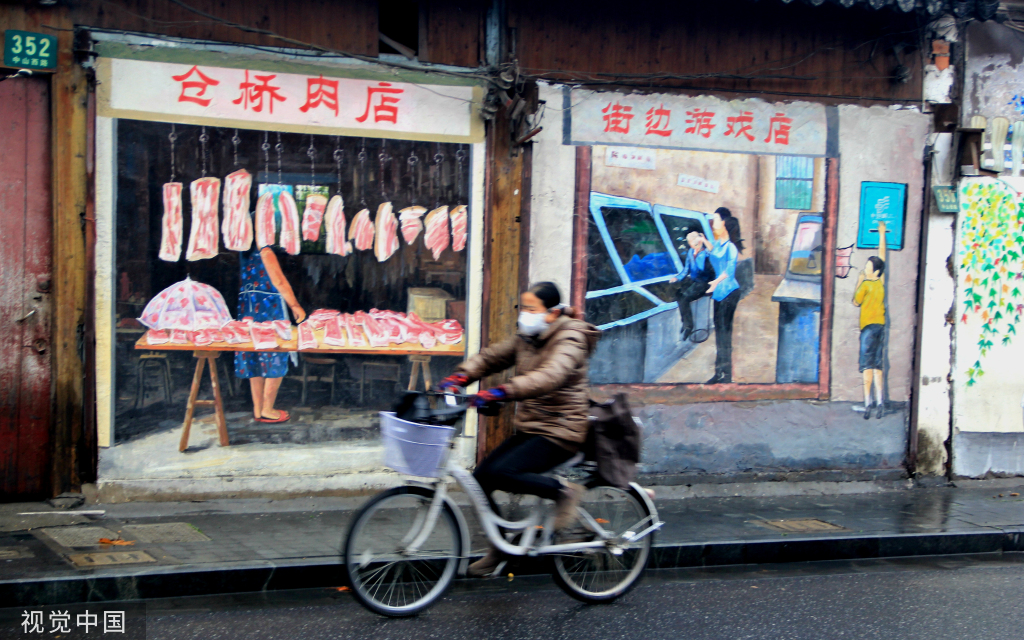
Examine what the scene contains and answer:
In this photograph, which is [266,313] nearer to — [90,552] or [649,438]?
[90,552]

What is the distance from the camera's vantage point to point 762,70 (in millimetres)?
8508

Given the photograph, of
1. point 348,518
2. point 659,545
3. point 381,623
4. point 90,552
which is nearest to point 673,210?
point 659,545

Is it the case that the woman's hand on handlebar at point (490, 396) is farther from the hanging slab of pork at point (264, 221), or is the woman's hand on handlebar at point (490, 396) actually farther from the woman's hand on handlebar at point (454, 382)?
the hanging slab of pork at point (264, 221)

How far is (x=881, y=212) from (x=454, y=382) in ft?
18.5

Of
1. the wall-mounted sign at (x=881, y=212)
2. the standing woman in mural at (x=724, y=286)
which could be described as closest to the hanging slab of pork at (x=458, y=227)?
the standing woman in mural at (x=724, y=286)

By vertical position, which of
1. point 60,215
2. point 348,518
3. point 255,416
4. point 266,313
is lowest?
point 348,518

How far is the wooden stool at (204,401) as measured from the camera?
23.7 feet

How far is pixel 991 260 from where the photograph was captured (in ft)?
29.9

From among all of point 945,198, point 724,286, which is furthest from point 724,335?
point 945,198

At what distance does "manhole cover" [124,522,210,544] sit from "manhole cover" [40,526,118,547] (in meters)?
0.14

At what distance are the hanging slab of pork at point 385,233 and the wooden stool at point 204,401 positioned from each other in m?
1.55

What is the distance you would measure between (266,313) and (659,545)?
3586 millimetres

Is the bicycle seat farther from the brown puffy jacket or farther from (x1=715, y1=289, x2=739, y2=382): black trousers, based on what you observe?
(x1=715, y1=289, x2=739, y2=382): black trousers

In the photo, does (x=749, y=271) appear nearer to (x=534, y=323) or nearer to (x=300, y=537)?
(x=534, y=323)
